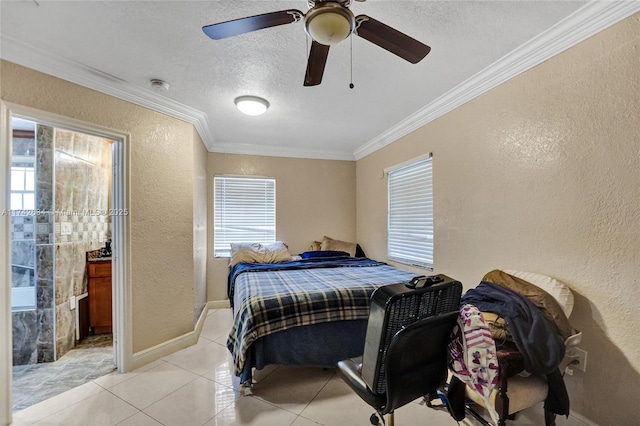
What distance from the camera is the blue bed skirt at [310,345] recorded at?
2.15 metres

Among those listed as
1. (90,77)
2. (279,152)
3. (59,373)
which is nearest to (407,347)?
(90,77)

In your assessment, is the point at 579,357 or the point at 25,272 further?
the point at 25,272

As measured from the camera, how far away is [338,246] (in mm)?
4562

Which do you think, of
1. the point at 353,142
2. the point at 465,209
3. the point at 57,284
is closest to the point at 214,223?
the point at 57,284

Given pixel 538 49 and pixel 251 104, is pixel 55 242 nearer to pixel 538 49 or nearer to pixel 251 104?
pixel 251 104

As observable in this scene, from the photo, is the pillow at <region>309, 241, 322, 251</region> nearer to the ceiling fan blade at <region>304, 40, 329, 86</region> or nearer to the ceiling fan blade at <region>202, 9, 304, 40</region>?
the ceiling fan blade at <region>304, 40, 329, 86</region>

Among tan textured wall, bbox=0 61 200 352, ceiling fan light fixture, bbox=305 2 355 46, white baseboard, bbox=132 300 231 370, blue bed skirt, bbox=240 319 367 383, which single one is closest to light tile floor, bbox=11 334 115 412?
white baseboard, bbox=132 300 231 370

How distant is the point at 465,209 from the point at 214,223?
3.41 m

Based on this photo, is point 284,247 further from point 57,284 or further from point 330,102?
point 57,284

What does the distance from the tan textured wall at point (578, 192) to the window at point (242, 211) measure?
2.93 metres

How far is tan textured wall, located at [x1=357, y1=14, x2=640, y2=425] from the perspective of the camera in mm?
1516

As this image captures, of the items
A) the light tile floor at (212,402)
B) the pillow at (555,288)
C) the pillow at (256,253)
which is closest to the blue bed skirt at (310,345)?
the light tile floor at (212,402)

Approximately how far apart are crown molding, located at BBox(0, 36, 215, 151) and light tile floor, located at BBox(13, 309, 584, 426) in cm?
237

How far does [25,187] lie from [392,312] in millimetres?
3474
